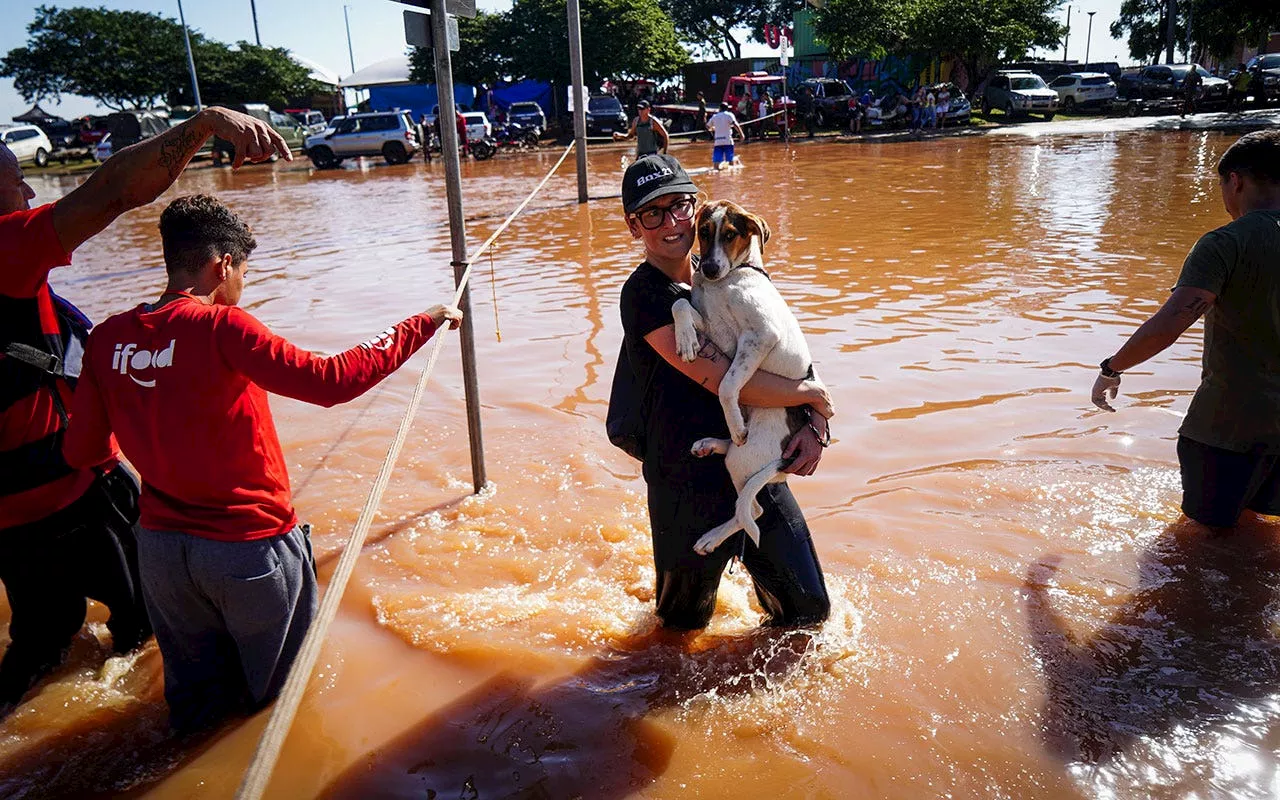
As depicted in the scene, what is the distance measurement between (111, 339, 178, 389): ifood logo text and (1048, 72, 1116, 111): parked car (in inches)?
1466

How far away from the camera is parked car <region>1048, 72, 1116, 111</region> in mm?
33000

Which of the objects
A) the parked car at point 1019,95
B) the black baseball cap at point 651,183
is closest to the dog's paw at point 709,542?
the black baseball cap at point 651,183

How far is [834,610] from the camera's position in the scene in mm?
3352

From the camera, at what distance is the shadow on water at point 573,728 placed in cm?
260

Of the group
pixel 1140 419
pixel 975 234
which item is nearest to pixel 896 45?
pixel 975 234

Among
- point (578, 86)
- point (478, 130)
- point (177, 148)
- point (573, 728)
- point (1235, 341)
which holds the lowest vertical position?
point (573, 728)

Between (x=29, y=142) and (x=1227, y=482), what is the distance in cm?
4309

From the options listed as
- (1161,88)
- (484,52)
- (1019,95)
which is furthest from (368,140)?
(1161,88)

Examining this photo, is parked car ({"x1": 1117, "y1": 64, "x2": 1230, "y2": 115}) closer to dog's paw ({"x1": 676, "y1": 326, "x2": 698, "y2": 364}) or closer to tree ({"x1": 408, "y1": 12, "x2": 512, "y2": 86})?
tree ({"x1": 408, "y1": 12, "x2": 512, "y2": 86})

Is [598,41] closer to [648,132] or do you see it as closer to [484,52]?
[484,52]

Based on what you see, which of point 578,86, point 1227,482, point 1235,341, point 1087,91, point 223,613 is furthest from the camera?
point 1087,91

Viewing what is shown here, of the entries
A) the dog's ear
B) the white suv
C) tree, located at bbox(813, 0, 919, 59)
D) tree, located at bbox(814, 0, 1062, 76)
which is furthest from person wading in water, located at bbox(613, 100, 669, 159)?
tree, located at bbox(813, 0, 919, 59)

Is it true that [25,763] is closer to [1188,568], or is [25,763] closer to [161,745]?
[161,745]

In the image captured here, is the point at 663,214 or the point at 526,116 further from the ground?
the point at 526,116
